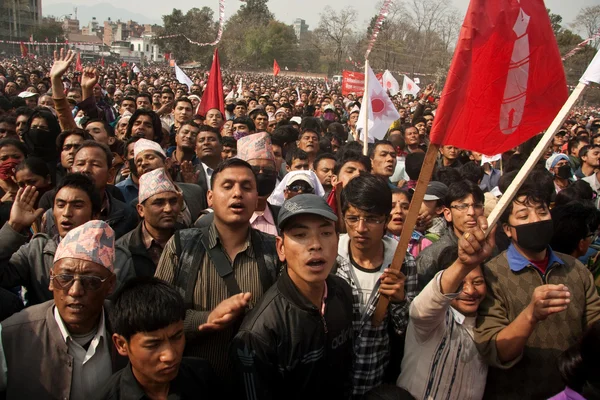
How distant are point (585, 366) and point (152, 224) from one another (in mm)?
2452

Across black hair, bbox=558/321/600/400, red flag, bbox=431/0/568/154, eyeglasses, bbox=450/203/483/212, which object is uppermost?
red flag, bbox=431/0/568/154

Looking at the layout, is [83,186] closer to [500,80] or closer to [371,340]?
[371,340]

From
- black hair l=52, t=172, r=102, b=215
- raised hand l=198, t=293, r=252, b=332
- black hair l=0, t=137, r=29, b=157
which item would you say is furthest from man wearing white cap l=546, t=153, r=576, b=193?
black hair l=0, t=137, r=29, b=157

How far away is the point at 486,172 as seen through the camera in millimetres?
6676

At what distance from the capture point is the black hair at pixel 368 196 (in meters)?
2.68

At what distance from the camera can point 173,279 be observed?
2402mm

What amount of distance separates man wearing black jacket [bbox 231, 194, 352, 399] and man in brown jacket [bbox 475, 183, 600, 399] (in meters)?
0.77

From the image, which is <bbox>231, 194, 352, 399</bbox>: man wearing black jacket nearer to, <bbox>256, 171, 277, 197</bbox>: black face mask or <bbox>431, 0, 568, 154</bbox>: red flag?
→ <bbox>431, 0, 568, 154</bbox>: red flag

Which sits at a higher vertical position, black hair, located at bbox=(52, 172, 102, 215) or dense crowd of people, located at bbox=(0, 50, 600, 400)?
black hair, located at bbox=(52, 172, 102, 215)

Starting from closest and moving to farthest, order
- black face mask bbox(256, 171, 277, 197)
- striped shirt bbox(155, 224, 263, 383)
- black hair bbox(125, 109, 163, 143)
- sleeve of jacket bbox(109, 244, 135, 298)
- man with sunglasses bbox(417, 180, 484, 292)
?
striped shirt bbox(155, 224, 263, 383), sleeve of jacket bbox(109, 244, 135, 298), man with sunglasses bbox(417, 180, 484, 292), black face mask bbox(256, 171, 277, 197), black hair bbox(125, 109, 163, 143)

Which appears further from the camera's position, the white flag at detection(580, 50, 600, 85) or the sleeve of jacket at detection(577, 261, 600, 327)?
the sleeve of jacket at detection(577, 261, 600, 327)

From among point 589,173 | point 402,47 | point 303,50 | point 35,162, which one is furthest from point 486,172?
point 303,50

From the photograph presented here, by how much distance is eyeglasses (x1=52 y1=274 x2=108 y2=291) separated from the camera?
7.39 ft

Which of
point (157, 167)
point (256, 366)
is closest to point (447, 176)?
point (157, 167)
